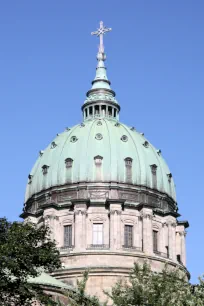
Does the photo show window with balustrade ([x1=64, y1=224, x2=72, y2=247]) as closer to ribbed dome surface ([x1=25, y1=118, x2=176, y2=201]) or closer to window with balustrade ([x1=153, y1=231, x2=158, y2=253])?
ribbed dome surface ([x1=25, y1=118, x2=176, y2=201])

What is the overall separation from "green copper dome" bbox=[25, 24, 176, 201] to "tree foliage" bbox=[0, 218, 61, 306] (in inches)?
1594

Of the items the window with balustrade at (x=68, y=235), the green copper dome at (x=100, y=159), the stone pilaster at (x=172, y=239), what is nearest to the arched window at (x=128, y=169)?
the green copper dome at (x=100, y=159)

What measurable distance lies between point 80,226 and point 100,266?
530cm

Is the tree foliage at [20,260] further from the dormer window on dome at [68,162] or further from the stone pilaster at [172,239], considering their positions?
the dormer window on dome at [68,162]

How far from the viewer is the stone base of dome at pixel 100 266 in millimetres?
86375

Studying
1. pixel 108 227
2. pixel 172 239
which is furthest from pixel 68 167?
pixel 172 239

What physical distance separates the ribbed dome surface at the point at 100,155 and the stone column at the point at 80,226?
416cm

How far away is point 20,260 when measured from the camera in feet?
164

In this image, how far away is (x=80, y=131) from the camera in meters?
97.9

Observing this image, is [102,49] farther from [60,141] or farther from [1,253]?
[1,253]

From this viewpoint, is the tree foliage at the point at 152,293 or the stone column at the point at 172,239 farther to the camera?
the stone column at the point at 172,239

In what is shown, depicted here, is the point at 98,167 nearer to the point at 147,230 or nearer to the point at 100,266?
the point at 147,230

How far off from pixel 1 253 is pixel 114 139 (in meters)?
48.3

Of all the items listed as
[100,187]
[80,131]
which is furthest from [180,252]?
[80,131]
